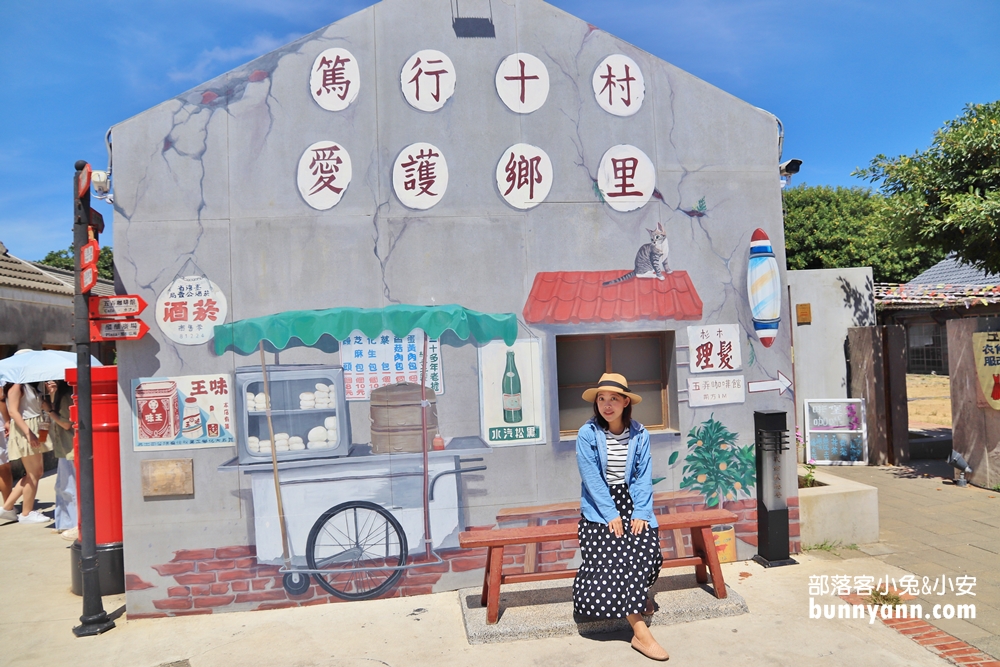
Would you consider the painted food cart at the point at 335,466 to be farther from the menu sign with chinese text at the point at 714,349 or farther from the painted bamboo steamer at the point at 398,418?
the menu sign with chinese text at the point at 714,349

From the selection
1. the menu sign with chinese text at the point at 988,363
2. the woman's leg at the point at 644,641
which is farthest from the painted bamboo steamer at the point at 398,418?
the menu sign with chinese text at the point at 988,363

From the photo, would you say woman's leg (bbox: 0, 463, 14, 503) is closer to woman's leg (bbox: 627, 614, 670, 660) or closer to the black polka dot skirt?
the black polka dot skirt

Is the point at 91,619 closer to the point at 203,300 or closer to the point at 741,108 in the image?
the point at 203,300

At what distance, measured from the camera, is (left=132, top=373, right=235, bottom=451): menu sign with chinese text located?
525 cm

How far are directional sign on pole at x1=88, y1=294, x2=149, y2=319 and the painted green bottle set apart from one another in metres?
2.86

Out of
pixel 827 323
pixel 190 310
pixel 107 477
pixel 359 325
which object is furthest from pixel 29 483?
pixel 827 323

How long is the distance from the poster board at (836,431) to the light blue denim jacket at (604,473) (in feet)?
23.6

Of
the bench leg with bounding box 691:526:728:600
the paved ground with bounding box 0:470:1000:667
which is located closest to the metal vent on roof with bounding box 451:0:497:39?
the bench leg with bounding box 691:526:728:600

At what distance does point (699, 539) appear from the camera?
5.22 m

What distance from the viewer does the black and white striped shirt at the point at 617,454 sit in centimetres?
455

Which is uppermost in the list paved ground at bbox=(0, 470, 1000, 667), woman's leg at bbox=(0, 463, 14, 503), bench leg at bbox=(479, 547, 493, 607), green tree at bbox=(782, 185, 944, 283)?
green tree at bbox=(782, 185, 944, 283)

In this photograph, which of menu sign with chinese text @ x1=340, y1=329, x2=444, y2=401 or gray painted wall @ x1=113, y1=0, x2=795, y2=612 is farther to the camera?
menu sign with chinese text @ x1=340, y1=329, x2=444, y2=401

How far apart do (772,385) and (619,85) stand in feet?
9.74

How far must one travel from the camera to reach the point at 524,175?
18.6 ft
